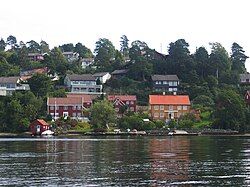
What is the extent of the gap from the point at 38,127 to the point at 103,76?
129 feet

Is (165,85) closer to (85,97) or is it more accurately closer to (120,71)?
(120,71)

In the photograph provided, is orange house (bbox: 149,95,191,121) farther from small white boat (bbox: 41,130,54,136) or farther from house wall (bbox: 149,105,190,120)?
small white boat (bbox: 41,130,54,136)

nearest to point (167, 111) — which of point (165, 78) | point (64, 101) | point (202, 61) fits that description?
point (165, 78)

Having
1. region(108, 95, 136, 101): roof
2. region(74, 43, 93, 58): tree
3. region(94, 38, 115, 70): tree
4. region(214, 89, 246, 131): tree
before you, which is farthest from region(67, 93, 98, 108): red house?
region(74, 43, 93, 58): tree

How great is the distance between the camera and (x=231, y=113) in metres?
106

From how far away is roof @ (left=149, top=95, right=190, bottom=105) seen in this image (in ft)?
390

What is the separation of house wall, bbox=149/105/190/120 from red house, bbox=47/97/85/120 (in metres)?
15.3

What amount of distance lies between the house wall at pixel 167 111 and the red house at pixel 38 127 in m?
23.8

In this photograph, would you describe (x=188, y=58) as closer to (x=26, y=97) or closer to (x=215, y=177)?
(x=26, y=97)

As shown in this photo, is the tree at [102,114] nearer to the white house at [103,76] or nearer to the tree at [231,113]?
the tree at [231,113]

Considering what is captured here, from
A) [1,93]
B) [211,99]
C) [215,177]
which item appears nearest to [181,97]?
[211,99]

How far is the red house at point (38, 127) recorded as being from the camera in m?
106

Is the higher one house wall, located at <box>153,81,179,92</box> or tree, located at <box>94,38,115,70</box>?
tree, located at <box>94,38,115,70</box>

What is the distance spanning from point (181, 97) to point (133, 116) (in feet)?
50.3
